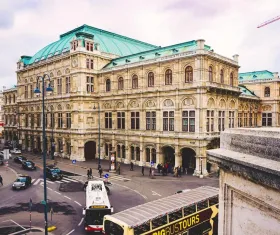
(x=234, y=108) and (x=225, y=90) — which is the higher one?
(x=225, y=90)

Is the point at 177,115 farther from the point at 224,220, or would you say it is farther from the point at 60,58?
the point at 224,220

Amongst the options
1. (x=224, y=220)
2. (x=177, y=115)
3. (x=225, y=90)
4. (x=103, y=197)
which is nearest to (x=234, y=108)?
(x=225, y=90)

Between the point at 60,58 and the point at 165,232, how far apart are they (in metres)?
43.0

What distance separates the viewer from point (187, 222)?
50.6 feet

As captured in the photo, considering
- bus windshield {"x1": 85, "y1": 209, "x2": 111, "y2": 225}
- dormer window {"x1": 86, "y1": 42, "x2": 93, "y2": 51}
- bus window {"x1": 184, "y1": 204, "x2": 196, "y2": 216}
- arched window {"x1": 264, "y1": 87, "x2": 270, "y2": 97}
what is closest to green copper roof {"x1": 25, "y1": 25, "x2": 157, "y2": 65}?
dormer window {"x1": 86, "y1": 42, "x2": 93, "y2": 51}

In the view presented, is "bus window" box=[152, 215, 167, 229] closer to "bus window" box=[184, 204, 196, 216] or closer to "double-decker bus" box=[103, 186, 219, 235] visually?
"double-decker bus" box=[103, 186, 219, 235]

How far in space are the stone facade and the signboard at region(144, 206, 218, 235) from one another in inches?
370

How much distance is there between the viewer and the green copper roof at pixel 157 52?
37781mm

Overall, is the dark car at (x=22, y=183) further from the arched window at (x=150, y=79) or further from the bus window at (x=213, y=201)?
the bus window at (x=213, y=201)

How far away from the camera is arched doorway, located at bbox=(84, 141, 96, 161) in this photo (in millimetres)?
48406

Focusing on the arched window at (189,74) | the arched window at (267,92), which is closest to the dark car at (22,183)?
the arched window at (189,74)

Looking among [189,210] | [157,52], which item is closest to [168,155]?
[157,52]

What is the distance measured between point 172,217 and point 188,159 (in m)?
24.6

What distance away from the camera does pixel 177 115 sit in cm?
3675
